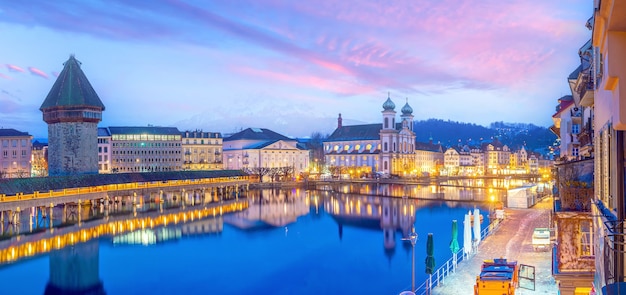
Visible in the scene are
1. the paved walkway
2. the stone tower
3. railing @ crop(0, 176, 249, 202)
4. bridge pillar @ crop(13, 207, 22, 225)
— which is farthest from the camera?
the stone tower

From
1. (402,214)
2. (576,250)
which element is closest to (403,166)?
(402,214)

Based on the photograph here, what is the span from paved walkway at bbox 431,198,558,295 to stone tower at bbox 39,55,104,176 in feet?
139

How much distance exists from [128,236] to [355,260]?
1599 centimetres

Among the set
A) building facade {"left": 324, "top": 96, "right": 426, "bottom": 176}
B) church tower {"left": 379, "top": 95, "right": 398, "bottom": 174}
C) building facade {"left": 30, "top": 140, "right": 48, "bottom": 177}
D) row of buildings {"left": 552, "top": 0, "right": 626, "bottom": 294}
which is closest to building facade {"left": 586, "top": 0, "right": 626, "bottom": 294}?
row of buildings {"left": 552, "top": 0, "right": 626, "bottom": 294}

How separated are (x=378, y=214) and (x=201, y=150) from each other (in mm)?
58727

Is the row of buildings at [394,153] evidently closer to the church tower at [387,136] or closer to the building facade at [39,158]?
the church tower at [387,136]

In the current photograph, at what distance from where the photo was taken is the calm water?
959 inches

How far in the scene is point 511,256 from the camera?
859 inches

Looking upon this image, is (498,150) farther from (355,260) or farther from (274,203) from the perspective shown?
(355,260)

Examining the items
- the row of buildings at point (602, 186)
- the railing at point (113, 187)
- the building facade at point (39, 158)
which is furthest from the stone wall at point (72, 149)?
the row of buildings at point (602, 186)

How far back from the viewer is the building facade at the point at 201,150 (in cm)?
9950

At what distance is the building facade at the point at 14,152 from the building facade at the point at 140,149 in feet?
40.4

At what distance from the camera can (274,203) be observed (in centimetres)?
6019

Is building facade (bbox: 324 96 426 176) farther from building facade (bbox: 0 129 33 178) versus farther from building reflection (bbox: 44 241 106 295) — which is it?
building reflection (bbox: 44 241 106 295)
